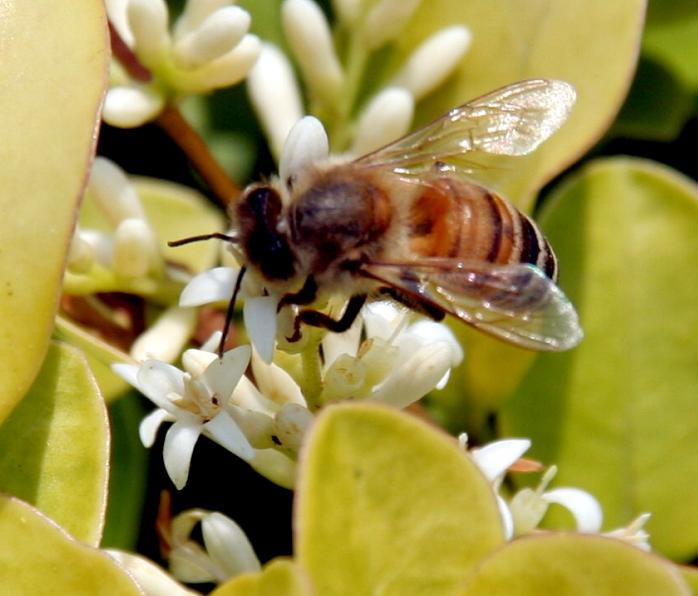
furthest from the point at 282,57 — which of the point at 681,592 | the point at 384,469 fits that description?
the point at 681,592

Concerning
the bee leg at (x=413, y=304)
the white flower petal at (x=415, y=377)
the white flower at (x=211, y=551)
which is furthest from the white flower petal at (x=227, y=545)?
the bee leg at (x=413, y=304)

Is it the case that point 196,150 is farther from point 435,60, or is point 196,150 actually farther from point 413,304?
point 413,304

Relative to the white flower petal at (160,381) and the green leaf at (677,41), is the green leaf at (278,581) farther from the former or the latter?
the green leaf at (677,41)

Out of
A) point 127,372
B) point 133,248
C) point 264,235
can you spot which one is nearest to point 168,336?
point 133,248

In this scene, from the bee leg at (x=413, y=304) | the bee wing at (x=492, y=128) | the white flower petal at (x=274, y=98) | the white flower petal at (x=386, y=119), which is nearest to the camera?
the bee leg at (x=413, y=304)

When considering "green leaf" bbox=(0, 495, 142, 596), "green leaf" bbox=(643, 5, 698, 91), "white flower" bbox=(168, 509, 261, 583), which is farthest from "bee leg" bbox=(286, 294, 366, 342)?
"green leaf" bbox=(643, 5, 698, 91)
